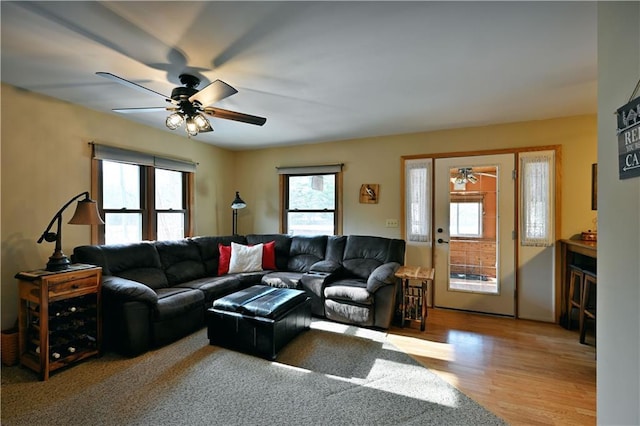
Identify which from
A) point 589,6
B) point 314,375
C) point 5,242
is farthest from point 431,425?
point 5,242

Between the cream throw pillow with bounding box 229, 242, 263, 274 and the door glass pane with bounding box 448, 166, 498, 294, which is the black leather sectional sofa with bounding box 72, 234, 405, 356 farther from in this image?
the door glass pane with bounding box 448, 166, 498, 294

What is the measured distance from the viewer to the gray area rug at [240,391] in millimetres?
1807

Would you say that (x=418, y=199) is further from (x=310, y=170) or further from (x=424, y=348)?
(x=424, y=348)

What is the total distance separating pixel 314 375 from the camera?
2287 millimetres

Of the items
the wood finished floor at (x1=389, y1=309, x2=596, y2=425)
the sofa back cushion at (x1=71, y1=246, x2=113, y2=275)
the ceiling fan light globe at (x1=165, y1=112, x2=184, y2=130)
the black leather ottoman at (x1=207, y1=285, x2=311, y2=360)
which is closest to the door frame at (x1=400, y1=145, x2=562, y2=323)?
the wood finished floor at (x1=389, y1=309, x2=596, y2=425)

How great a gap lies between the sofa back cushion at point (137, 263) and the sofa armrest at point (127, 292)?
16.2 inches

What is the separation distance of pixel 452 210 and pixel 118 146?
444 centimetres

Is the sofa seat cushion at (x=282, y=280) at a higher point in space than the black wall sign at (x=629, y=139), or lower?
lower

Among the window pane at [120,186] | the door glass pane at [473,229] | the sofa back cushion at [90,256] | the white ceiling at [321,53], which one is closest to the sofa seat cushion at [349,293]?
the door glass pane at [473,229]

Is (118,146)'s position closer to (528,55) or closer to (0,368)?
(0,368)

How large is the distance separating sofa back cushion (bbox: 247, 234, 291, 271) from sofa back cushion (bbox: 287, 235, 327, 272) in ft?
0.22

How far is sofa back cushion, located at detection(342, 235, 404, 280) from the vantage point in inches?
150

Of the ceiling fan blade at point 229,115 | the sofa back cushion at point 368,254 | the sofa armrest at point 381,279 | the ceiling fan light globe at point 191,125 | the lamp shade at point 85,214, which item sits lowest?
the sofa armrest at point 381,279

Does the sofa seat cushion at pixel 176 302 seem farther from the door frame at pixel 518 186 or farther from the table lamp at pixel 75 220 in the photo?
the door frame at pixel 518 186
